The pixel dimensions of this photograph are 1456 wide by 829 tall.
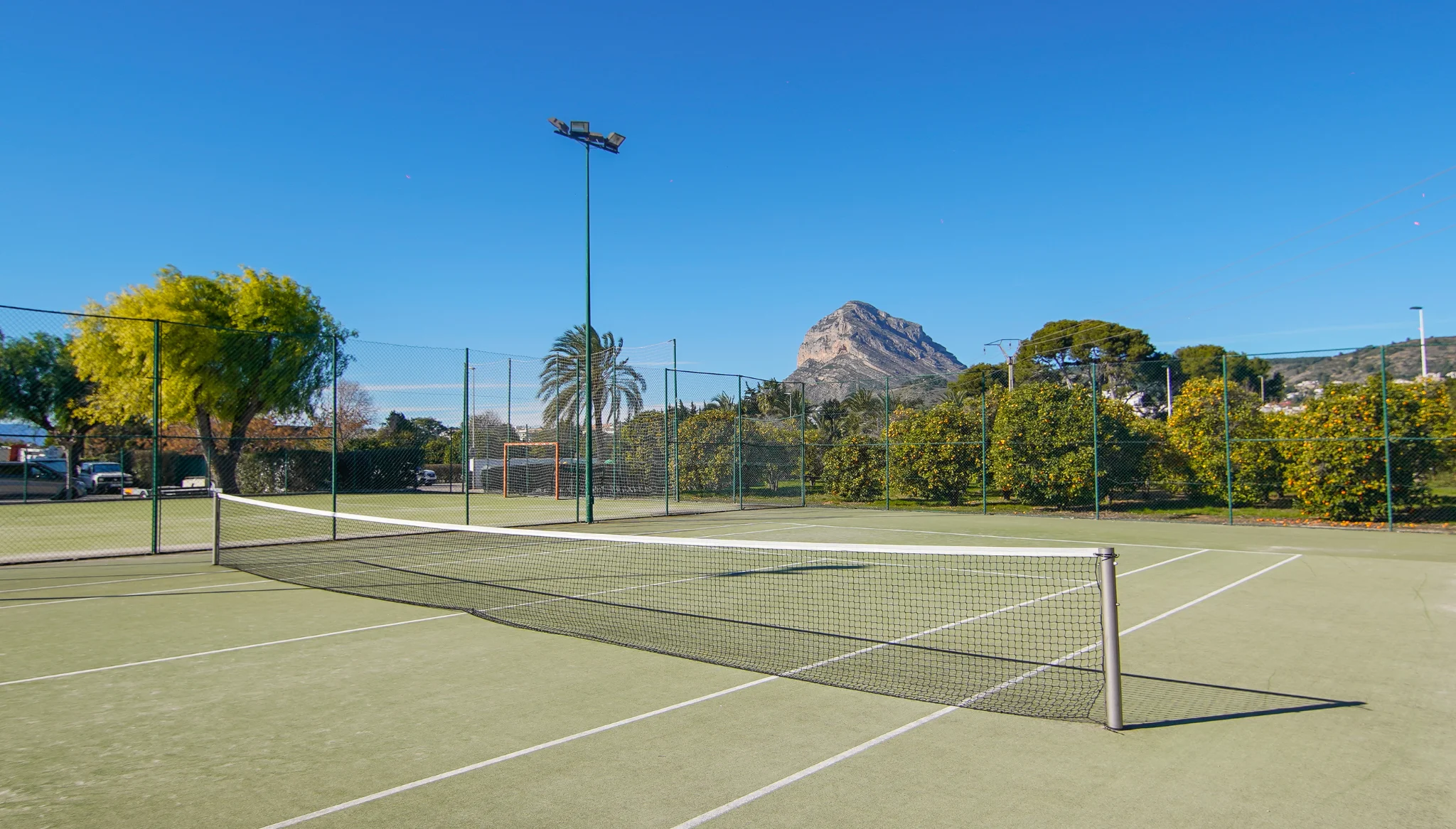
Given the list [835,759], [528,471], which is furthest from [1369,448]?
[528,471]

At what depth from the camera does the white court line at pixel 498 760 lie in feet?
12.7

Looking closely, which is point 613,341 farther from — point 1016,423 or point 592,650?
point 592,650

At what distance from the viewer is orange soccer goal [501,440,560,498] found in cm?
3312

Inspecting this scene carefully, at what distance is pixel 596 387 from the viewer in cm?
2739

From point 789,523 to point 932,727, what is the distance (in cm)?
1543

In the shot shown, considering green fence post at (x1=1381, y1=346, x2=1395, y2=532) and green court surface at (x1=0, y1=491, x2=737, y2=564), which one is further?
green fence post at (x1=1381, y1=346, x2=1395, y2=532)

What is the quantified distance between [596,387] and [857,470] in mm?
9520

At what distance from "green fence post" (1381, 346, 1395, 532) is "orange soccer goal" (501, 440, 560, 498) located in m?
25.4

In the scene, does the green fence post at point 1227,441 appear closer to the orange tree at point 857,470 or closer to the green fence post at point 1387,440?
the green fence post at point 1387,440

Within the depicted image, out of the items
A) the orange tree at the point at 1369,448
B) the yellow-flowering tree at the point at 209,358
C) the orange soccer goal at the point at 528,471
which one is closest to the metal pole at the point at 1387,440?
the orange tree at the point at 1369,448

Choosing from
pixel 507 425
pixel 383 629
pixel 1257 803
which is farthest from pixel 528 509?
pixel 1257 803

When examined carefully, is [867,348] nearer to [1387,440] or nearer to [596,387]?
[596,387]

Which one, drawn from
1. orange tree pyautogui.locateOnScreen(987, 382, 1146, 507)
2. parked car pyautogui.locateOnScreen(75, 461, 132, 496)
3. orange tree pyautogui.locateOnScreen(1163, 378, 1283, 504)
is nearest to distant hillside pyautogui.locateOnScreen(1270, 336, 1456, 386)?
orange tree pyautogui.locateOnScreen(1163, 378, 1283, 504)

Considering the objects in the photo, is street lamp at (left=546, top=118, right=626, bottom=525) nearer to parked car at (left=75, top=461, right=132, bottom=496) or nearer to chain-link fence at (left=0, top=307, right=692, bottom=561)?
chain-link fence at (left=0, top=307, right=692, bottom=561)
